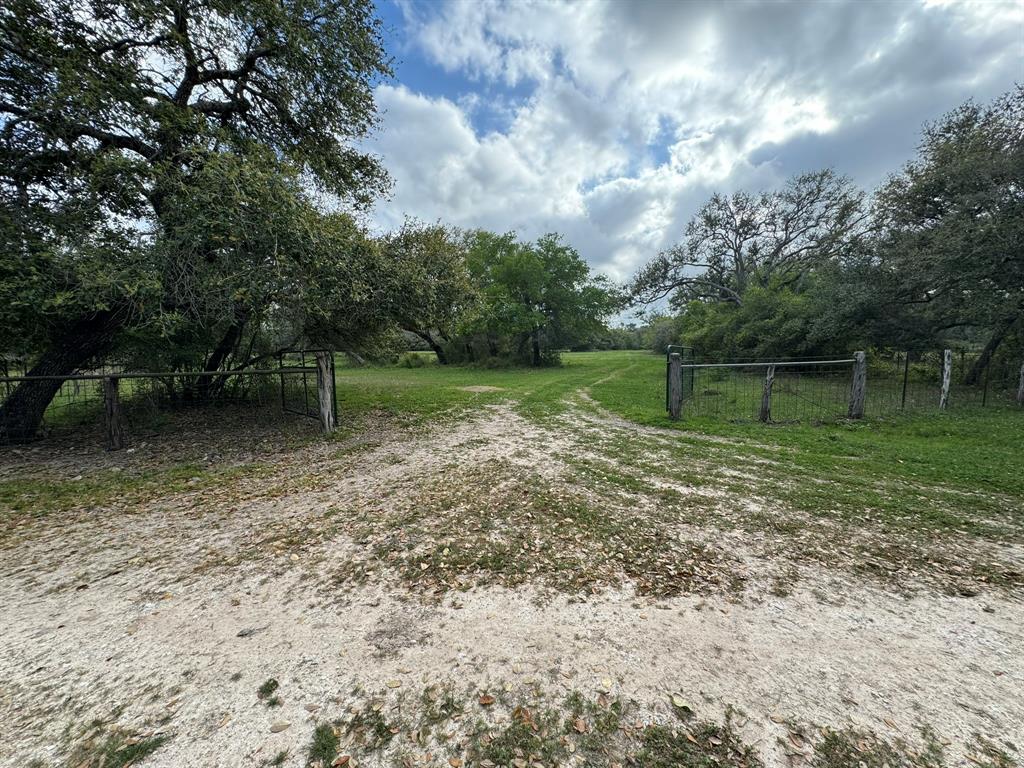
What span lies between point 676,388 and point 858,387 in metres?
3.56

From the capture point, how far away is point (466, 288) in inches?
364

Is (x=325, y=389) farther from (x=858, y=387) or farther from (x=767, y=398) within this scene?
(x=858, y=387)

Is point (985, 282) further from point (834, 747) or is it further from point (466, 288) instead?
point (834, 747)

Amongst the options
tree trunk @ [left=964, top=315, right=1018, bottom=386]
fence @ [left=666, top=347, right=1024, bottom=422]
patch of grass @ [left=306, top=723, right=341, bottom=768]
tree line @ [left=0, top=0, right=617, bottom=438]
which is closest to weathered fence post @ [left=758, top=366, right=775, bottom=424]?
fence @ [left=666, top=347, right=1024, bottom=422]

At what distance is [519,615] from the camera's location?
2686 millimetres

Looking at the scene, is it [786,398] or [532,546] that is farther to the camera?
[786,398]

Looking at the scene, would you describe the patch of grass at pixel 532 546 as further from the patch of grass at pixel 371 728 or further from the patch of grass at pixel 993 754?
the patch of grass at pixel 993 754

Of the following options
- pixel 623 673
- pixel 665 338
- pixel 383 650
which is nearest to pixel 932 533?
pixel 623 673

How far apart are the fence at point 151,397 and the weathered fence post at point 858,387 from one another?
10.8 metres

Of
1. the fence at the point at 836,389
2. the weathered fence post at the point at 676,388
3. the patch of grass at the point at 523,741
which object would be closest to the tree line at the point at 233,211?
the fence at the point at 836,389

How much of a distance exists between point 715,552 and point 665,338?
1469 inches

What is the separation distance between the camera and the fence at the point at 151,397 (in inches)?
265

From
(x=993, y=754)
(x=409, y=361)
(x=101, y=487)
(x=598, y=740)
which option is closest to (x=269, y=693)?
(x=598, y=740)

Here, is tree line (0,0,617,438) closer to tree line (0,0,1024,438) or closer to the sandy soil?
tree line (0,0,1024,438)
